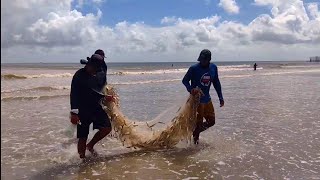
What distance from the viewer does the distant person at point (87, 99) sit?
20.3ft

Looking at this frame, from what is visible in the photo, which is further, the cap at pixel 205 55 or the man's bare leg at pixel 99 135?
the cap at pixel 205 55

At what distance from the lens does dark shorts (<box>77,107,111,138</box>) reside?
20.8 feet

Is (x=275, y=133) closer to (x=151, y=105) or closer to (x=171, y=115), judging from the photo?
(x=171, y=115)

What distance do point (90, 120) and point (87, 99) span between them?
0.35 metres

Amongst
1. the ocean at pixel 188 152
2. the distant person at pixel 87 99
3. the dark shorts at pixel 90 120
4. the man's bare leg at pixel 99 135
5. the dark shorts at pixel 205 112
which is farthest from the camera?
the dark shorts at pixel 205 112

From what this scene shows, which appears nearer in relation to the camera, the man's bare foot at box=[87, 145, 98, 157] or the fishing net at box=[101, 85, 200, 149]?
the man's bare foot at box=[87, 145, 98, 157]

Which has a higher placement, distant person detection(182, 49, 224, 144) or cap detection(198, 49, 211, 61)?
cap detection(198, 49, 211, 61)

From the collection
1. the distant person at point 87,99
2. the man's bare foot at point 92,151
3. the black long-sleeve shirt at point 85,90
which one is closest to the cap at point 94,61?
the distant person at point 87,99

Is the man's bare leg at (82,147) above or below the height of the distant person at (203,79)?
below

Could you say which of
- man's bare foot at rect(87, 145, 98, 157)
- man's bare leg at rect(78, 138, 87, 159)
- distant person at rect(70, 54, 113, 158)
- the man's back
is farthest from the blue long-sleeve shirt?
man's bare leg at rect(78, 138, 87, 159)

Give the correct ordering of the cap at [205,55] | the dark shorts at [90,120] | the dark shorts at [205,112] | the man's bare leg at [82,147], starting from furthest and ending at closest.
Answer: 1. the dark shorts at [205,112]
2. the cap at [205,55]
3. the man's bare leg at [82,147]
4. the dark shorts at [90,120]

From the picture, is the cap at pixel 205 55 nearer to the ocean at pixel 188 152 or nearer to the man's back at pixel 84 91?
the ocean at pixel 188 152

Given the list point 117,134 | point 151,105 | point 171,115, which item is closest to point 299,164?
point 171,115

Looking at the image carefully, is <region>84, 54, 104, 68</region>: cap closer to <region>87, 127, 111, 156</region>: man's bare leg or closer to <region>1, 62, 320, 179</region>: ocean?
<region>87, 127, 111, 156</region>: man's bare leg
